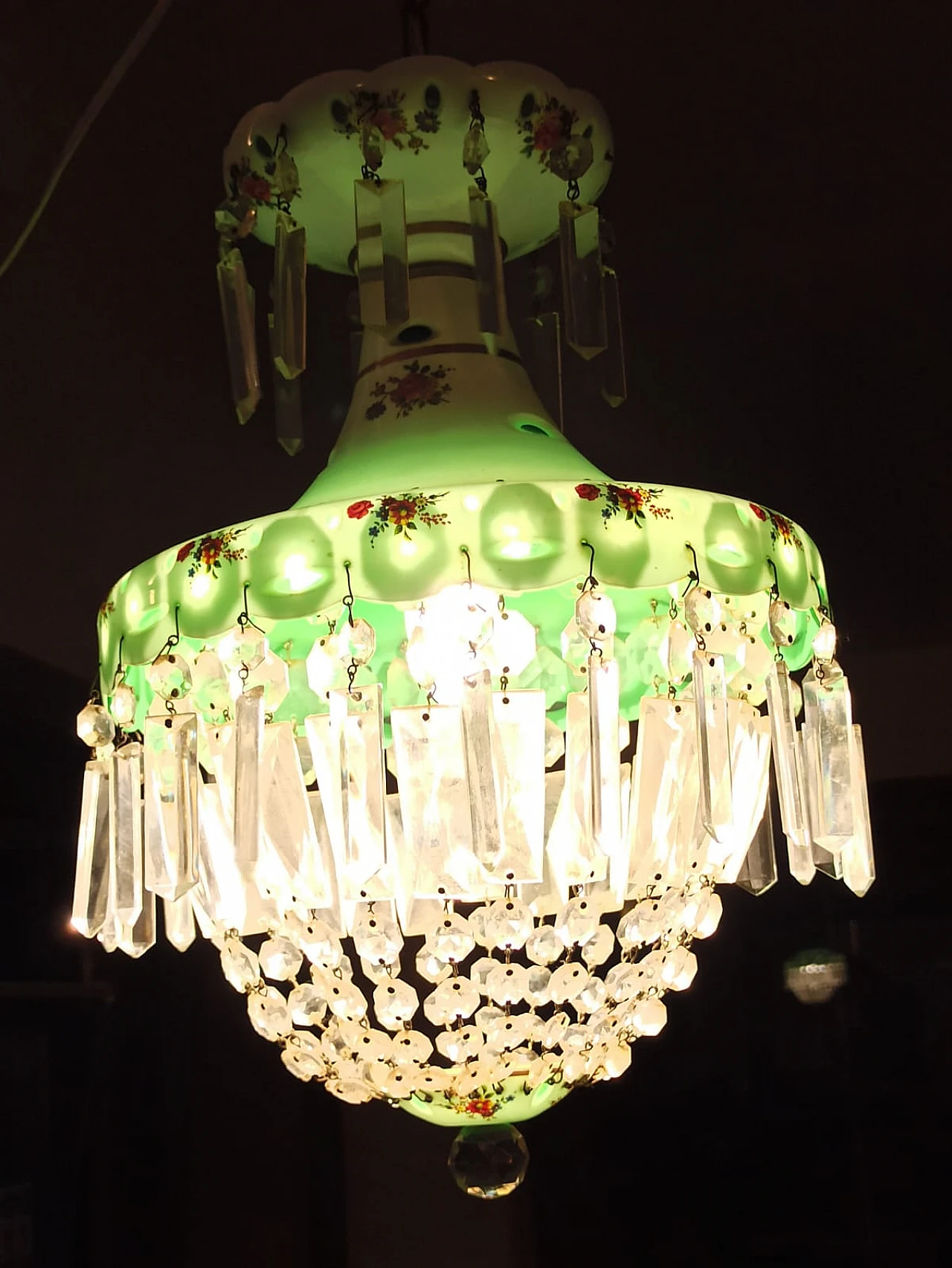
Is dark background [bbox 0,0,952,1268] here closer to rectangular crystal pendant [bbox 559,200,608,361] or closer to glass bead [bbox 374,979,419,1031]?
rectangular crystal pendant [bbox 559,200,608,361]

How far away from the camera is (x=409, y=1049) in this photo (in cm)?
76

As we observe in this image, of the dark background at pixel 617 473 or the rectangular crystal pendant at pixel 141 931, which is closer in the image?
the rectangular crystal pendant at pixel 141 931

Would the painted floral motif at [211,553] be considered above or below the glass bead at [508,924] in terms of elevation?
above

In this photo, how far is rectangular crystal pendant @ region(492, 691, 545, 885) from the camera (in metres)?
0.68

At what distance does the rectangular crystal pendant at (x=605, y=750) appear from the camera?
671mm

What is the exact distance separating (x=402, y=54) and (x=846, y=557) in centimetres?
73

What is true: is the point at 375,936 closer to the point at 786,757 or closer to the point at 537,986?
the point at 537,986

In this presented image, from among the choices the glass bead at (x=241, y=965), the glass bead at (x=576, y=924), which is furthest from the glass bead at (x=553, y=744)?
the glass bead at (x=241, y=965)

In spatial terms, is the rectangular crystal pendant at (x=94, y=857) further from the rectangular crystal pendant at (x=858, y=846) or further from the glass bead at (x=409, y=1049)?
the rectangular crystal pendant at (x=858, y=846)

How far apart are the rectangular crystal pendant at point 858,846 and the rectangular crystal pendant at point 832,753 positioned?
0.01 meters

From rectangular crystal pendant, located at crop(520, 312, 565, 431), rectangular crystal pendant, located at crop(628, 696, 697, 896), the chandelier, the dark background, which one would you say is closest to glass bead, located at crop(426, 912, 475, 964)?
the chandelier

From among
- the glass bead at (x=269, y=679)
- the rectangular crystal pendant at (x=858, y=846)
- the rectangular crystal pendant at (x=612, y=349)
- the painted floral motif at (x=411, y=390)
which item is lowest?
the rectangular crystal pendant at (x=858, y=846)

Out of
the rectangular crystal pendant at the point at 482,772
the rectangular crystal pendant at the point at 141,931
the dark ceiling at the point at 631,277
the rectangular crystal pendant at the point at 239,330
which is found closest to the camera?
the rectangular crystal pendant at the point at 482,772

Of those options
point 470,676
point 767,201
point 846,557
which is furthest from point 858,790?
point 846,557
